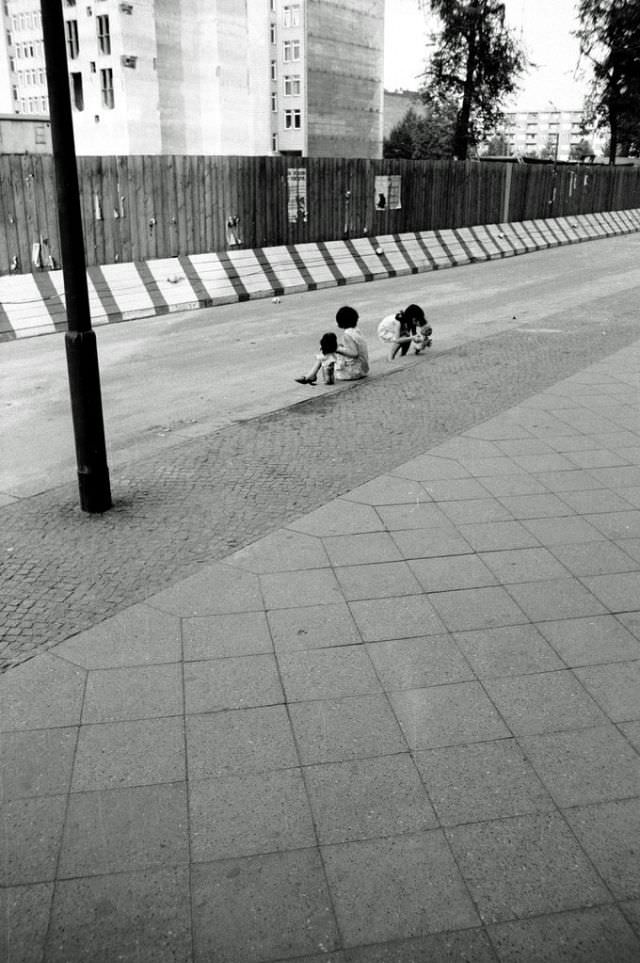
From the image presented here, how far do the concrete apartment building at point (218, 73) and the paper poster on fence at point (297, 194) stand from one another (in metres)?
56.2

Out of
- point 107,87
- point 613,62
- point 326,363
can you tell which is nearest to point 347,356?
point 326,363

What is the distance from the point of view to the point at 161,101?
2842 inches

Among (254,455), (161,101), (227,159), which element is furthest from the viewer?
(161,101)

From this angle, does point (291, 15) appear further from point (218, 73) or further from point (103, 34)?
point (103, 34)

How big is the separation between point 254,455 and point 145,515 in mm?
1640

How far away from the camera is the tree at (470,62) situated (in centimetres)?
4266

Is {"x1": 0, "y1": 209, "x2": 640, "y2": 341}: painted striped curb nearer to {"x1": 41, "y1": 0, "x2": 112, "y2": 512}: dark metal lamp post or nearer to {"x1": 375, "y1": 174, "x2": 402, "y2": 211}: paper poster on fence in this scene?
{"x1": 375, "y1": 174, "x2": 402, "y2": 211}: paper poster on fence

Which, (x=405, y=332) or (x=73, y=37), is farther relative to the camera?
(x=73, y=37)

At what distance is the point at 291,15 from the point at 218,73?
988 centimetres

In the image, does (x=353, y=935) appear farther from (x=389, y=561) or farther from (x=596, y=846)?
(x=389, y=561)

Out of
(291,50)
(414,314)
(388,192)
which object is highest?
(291,50)

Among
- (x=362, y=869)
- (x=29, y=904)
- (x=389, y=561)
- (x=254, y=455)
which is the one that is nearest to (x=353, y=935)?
(x=362, y=869)

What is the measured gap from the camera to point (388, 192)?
2253 cm

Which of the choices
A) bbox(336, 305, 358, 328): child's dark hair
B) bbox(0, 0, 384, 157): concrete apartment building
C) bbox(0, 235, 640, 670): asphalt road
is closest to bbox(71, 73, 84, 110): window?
bbox(0, 0, 384, 157): concrete apartment building
